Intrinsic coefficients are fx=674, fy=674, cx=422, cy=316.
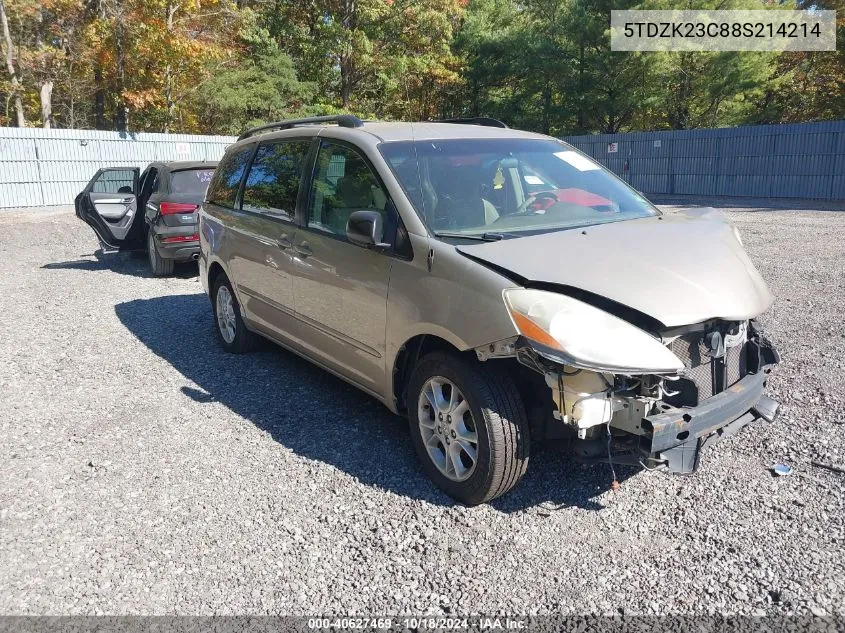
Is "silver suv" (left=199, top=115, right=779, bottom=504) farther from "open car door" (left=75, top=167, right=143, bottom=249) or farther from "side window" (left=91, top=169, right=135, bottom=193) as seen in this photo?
"side window" (left=91, top=169, right=135, bottom=193)

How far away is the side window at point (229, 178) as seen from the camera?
19.1 ft

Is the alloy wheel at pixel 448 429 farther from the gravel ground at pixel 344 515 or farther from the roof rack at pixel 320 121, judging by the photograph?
the roof rack at pixel 320 121

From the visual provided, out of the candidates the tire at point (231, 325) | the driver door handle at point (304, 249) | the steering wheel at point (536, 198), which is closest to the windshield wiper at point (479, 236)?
the steering wheel at point (536, 198)

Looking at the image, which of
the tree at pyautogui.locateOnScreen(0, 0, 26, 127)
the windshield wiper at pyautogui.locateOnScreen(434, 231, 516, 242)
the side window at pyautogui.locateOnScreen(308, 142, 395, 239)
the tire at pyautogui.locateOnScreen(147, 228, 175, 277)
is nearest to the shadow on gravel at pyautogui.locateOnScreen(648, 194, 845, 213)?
the tire at pyautogui.locateOnScreen(147, 228, 175, 277)

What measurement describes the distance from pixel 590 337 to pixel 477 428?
73 centimetres

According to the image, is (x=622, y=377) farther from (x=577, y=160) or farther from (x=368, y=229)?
(x=577, y=160)

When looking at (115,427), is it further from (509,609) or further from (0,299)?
(0,299)

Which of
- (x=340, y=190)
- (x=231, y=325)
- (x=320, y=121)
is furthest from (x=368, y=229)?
(x=231, y=325)

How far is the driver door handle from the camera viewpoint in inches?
176

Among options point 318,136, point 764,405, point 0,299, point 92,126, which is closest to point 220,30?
point 92,126

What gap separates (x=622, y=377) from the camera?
2.93 meters

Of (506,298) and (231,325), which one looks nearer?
(506,298)

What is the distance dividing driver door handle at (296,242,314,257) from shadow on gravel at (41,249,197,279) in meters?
6.50

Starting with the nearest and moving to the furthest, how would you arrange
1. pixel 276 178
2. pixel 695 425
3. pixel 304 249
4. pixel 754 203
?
pixel 695 425 → pixel 304 249 → pixel 276 178 → pixel 754 203
